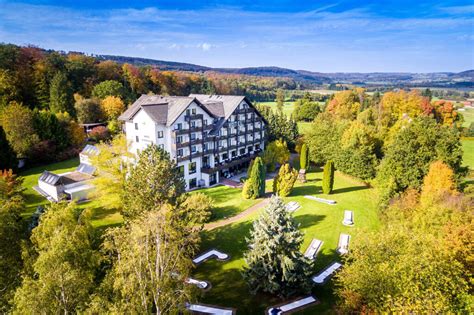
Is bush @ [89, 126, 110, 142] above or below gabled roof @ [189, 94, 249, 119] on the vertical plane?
below

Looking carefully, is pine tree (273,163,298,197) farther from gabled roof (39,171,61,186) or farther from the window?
gabled roof (39,171,61,186)

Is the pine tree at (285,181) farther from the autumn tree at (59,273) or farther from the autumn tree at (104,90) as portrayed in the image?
the autumn tree at (104,90)

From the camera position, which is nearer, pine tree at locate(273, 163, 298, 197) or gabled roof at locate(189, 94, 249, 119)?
pine tree at locate(273, 163, 298, 197)

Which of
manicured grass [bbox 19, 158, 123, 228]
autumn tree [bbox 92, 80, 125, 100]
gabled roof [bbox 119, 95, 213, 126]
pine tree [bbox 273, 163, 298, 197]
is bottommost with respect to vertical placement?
manicured grass [bbox 19, 158, 123, 228]

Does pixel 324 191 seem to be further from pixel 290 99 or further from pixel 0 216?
pixel 290 99

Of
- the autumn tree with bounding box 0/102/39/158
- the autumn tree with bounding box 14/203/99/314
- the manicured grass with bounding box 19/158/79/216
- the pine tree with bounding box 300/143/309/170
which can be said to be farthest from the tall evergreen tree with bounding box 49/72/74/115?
A: the autumn tree with bounding box 14/203/99/314

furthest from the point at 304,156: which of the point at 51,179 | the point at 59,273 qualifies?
the point at 59,273

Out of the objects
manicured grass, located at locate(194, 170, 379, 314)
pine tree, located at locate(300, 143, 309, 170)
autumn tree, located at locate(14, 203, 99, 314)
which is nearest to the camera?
autumn tree, located at locate(14, 203, 99, 314)

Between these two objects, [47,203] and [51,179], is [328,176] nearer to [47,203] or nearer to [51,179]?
[47,203]
